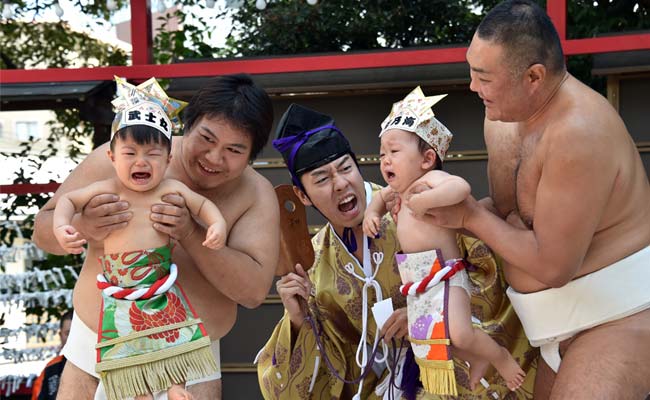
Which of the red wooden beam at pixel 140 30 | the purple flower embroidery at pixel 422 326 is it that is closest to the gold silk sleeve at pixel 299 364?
the purple flower embroidery at pixel 422 326

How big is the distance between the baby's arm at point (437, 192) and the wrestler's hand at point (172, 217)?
0.64 meters

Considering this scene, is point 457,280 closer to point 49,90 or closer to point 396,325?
point 396,325

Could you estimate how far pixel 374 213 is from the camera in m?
2.65

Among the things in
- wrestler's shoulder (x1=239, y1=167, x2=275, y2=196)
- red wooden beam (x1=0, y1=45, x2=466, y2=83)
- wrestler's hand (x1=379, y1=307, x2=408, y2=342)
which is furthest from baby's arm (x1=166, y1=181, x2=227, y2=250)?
red wooden beam (x1=0, y1=45, x2=466, y2=83)

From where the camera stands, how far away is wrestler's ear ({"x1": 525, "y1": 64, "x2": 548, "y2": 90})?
2311 mm

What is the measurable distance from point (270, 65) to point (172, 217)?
6.78 feet

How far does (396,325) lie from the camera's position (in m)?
2.79

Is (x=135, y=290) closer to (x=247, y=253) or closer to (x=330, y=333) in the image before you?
(x=247, y=253)

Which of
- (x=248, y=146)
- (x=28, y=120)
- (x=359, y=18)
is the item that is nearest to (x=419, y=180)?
(x=248, y=146)

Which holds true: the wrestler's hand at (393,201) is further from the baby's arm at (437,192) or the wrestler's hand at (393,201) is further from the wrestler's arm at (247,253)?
the wrestler's arm at (247,253)

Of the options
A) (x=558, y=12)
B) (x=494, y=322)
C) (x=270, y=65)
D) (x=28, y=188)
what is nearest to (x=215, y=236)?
(x=494, y=322)

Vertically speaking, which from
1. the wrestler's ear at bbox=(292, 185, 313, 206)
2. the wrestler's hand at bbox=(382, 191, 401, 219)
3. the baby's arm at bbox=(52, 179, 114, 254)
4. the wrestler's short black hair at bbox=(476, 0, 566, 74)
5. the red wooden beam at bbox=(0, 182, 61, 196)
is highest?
the wrestler's short black hair at bbox=(476, 0, 566, 74)

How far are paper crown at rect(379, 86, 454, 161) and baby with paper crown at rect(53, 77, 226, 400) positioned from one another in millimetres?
623

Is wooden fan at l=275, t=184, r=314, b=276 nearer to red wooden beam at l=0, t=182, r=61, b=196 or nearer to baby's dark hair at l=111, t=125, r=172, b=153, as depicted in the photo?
baby's dark hair at l=111, t=125, r=172, b=153
